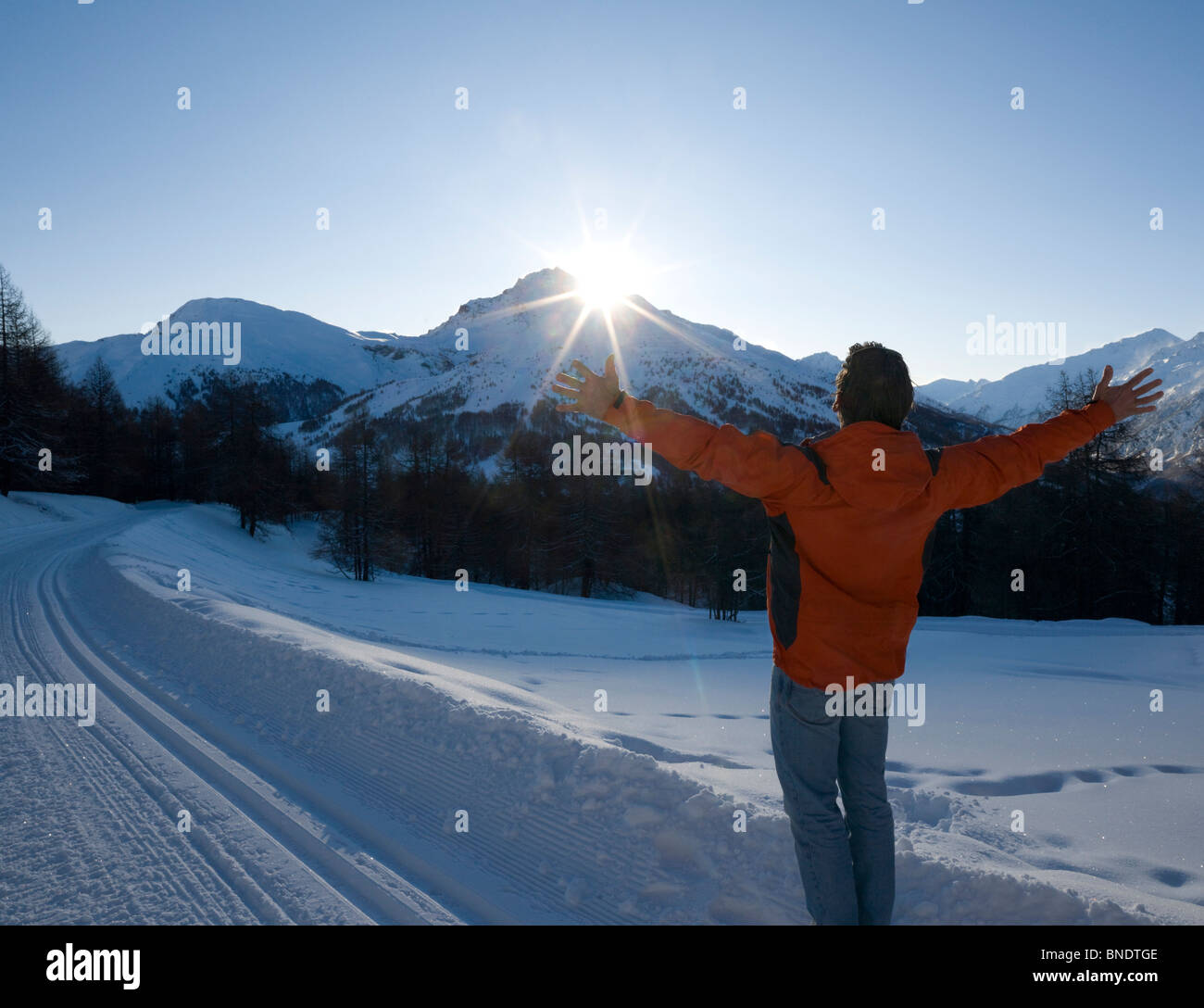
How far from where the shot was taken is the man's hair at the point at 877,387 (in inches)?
90.8

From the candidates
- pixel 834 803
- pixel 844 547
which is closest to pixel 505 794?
pixel 834 803

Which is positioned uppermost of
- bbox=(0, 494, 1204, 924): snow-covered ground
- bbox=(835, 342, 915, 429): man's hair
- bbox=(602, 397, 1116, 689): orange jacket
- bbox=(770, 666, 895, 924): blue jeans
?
bbox=(835, 342, 915, 429): man's hair

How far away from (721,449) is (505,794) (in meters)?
3.21

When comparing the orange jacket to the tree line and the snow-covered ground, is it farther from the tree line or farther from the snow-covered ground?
the tree line

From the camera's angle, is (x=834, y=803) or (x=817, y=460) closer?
(x=817, y=460)

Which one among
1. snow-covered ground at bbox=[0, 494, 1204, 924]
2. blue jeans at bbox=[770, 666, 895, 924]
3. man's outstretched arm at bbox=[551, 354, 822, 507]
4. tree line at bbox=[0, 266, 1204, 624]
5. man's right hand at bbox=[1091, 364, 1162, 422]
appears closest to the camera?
man's outstretched arm at bbox=[551, 354, 822, 507]

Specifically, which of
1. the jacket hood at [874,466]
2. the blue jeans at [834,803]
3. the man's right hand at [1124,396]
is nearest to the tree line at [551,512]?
the man's right hand at [1124,396]

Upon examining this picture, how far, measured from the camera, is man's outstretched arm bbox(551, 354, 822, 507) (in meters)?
2.10

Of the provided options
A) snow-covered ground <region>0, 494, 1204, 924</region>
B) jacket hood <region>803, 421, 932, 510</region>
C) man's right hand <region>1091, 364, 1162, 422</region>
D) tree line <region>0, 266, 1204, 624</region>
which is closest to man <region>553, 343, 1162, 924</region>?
jacket hood <region>803, 421, 932, 510</region>

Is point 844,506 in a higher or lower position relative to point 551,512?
higher

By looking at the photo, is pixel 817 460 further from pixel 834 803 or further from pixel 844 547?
pixel 834 803

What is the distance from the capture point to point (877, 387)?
90.7 inches

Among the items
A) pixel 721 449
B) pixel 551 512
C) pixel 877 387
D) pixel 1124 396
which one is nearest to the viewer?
pixel 721 449
